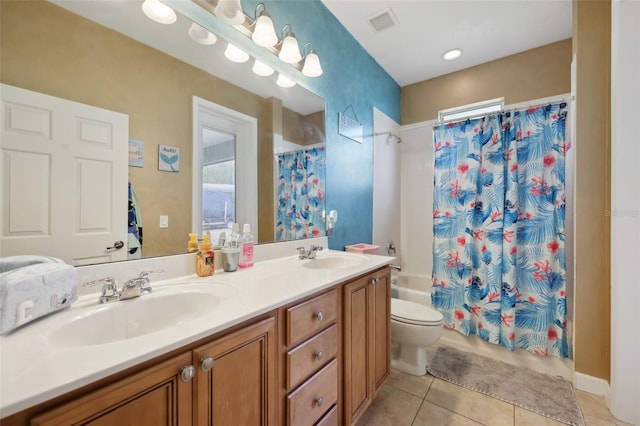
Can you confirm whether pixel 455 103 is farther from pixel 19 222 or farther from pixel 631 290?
pixel 19 222

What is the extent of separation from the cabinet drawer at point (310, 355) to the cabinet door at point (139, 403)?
0.36 metres

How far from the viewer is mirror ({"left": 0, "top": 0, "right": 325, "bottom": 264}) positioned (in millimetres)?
780

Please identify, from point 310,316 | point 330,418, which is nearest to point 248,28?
point 310,316

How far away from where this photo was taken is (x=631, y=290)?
4.59 ft

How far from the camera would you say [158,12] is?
3.45 ft

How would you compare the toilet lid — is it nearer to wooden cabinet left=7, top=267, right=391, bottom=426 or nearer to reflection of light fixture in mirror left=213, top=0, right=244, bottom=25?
wooden cabinet left=7, top=267, right=391, bottom=426

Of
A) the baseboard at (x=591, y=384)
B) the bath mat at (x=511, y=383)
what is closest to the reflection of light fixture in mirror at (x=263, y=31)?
the bath mat at (x=511, y=383)

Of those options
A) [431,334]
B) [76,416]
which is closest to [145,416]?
[76,416]

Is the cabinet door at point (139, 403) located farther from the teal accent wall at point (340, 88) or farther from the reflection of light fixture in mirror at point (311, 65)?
the reflection of light fixture in mirror at point (311, 65)

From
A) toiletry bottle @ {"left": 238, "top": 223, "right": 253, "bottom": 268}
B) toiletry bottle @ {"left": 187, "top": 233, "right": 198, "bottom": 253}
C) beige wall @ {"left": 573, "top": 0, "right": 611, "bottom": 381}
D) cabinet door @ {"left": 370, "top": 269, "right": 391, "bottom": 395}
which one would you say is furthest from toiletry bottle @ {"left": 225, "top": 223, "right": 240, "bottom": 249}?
beige wall @ {"left": 573, "top": 0, "right": 611, "bottom": 381}

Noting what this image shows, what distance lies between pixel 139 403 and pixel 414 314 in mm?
1641

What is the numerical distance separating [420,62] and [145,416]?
3076 millimetres

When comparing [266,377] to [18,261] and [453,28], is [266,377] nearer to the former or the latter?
[18,261]

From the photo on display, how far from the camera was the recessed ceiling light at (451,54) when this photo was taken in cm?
240
